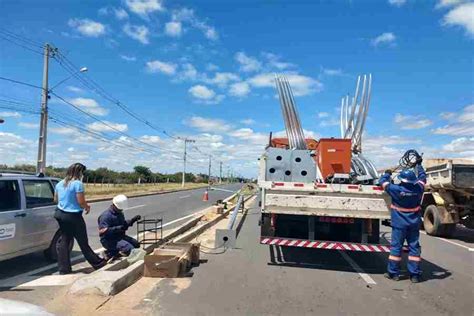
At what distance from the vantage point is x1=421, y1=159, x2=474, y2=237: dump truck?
1298 cm

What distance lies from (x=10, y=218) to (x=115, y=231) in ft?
5.65

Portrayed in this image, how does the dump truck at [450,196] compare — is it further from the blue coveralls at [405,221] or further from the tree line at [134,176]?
the tree line at [134,176]

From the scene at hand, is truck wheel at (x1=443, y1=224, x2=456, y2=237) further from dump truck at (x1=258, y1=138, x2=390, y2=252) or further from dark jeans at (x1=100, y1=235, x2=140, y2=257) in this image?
dark jeans at (x1=100, y1=235, x2=140, y2=257)

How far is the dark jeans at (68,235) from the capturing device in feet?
24.2

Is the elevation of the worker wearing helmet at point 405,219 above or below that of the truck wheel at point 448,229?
above

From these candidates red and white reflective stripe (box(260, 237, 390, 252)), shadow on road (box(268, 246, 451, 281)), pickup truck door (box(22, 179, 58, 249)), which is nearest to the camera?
pickup truck door (box(22, 179, 58, 249))

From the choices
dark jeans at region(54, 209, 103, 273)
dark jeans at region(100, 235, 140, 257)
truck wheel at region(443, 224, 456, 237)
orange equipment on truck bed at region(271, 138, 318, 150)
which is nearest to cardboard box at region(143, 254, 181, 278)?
dark jeans at region(100, 235, 140, 257)

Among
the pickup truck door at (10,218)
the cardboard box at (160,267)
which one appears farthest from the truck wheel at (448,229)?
the pickup truck door at (10,218)

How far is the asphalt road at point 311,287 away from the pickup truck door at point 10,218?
239 cm

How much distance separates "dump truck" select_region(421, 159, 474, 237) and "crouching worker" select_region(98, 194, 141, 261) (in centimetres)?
948

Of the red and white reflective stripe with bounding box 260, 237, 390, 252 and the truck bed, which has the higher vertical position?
the truck bed

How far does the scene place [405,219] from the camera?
781 cm

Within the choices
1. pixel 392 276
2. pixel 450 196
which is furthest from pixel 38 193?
pixel 450 196

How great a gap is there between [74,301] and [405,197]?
5.45 meters
